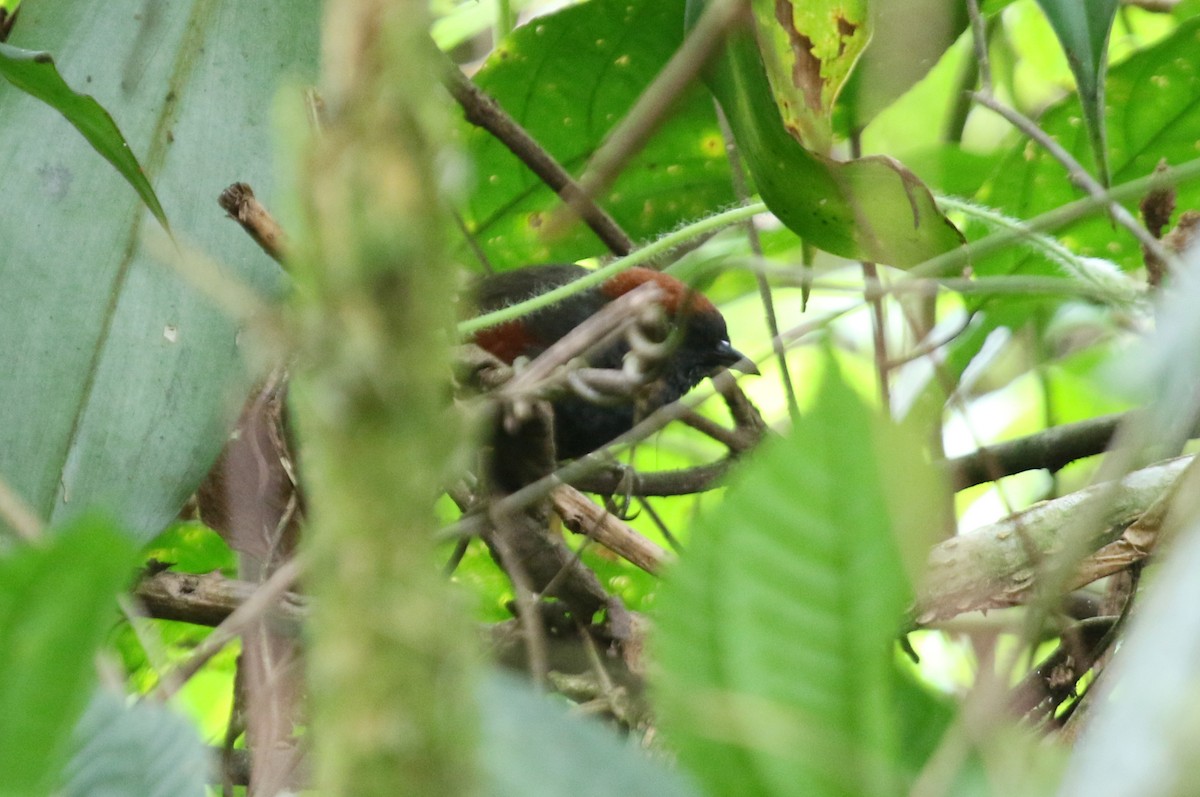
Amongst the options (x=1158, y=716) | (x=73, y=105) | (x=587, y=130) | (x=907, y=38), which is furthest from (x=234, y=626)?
(x=587, y=130)

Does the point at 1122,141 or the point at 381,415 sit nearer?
the point at 381,415

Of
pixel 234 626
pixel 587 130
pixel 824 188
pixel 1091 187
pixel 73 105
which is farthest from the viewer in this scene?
pixel 587 130

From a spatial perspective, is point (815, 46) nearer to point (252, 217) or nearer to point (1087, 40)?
point (1087, 40)

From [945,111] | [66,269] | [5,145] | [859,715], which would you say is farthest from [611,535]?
[945,111]

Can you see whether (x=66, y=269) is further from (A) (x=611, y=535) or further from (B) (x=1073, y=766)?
(B) (x=1073, y=766)

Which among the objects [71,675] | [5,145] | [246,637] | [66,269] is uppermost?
[5,145]

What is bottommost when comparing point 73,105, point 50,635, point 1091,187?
point 1091,187

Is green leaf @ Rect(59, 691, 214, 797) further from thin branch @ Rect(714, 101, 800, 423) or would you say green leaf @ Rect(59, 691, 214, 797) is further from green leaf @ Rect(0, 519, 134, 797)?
thin branch @ Rect(714, 101, 800, 423)

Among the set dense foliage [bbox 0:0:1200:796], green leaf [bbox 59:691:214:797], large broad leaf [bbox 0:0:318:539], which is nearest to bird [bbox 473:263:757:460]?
dense foliage [bbox 0:0:1200:796]

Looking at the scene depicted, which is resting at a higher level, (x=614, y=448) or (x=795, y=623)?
(x=795, y=623)
